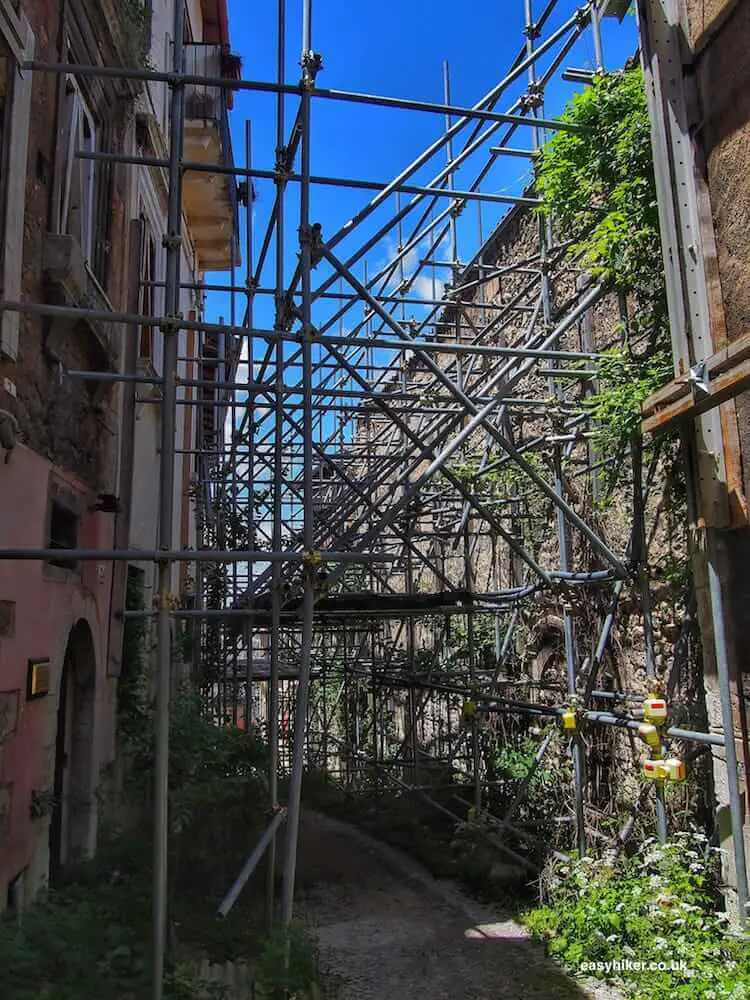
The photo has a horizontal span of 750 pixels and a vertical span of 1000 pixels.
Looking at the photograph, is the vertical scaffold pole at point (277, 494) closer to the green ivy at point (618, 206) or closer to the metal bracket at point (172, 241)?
the metal bracket at point (172, 241)

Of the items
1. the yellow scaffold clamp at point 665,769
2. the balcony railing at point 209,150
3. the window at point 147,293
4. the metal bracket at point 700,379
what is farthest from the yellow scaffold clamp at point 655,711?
the balcony railing at point 209,150

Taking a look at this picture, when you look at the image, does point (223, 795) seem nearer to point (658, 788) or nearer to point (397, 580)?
point (658, 788)

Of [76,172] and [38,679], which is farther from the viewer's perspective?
[76,172]

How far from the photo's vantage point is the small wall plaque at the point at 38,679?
4.22m

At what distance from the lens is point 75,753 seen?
17.8 ft

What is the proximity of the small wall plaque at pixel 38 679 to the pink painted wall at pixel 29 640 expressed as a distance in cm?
4

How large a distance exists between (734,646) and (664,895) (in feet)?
5.30

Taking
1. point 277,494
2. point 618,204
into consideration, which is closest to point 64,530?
point 277,494

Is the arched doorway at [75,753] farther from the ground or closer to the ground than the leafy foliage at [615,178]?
closer to the ground

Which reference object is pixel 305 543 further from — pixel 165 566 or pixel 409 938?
pixel 409 938

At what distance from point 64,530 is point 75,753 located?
62.4 inches

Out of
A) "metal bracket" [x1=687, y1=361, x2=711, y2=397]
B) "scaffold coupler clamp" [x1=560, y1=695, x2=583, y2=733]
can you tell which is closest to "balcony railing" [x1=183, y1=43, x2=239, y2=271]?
"metal bracket" [x1=687, y1=361, x2=711, y2=397]

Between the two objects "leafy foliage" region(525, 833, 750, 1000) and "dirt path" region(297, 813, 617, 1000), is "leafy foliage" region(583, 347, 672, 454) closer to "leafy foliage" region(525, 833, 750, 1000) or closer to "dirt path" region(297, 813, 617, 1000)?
"leafy foliage" region(525, 833, 750, 1000)

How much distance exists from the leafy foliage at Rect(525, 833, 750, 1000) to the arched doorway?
343 centimetres
